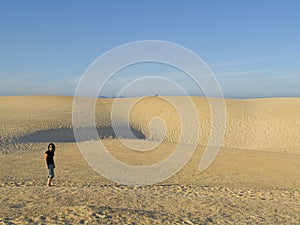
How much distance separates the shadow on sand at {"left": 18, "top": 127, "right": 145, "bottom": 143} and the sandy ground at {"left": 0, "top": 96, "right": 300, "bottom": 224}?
141mm

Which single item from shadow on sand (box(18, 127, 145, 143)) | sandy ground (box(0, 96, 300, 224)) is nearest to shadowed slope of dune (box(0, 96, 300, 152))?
shadow on sand (box(18, 127, 145, 143))

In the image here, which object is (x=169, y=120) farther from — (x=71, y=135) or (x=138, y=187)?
(x=138, y=187)

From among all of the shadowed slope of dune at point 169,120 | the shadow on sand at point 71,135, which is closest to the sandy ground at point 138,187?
the shadow on sand at point 71,135

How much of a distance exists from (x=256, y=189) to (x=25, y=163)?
43.2 feet

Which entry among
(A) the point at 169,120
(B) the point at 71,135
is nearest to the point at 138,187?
(B) the point at 71,135

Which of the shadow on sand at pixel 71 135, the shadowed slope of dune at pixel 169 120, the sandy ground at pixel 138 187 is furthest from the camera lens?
the shadowed slope of dune at pixel 169 120

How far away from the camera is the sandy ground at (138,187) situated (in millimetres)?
10422

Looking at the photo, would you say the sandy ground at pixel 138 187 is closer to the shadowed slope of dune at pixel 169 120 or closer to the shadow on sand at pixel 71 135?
the shadow on sand at pixel 71 135

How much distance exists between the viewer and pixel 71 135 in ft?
109

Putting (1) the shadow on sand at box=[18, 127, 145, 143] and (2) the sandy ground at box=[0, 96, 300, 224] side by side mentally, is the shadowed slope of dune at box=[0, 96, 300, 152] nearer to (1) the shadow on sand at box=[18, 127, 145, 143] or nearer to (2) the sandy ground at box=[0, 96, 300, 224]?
(1) the shadow on sand at box=[18, 127, 145, 143]

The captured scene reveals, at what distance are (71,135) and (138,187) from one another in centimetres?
1851

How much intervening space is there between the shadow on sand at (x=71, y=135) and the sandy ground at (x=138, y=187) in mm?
141

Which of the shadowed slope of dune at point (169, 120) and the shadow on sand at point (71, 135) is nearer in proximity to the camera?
the shadow on sand at point (71, 135)

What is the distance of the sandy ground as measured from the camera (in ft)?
34.2
